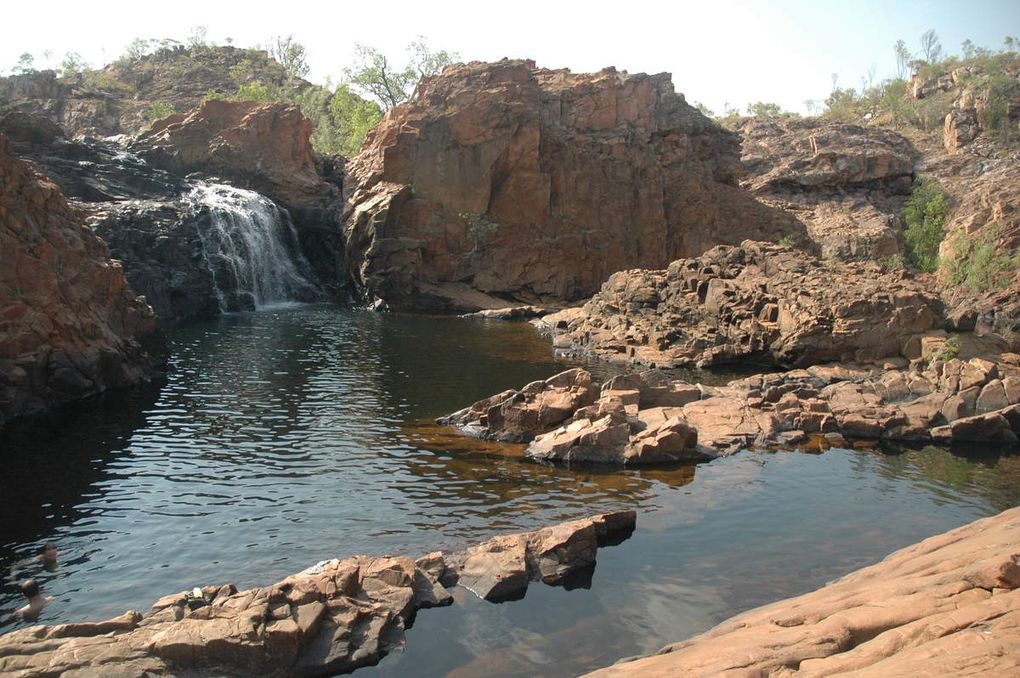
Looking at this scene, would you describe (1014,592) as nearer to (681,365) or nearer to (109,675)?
(109,675)

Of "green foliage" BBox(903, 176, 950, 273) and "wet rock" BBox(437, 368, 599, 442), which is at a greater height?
"green foliage" BBox(903, 176, 950, 273)

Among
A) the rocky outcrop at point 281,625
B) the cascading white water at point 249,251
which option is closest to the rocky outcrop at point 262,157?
the cascading white water at point 249,251

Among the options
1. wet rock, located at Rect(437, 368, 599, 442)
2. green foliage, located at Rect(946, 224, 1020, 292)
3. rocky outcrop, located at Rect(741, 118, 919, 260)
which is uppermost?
rocky outcrop, located at Rect(741, 118, 919, 260)

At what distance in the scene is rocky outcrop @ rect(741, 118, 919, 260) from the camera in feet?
198

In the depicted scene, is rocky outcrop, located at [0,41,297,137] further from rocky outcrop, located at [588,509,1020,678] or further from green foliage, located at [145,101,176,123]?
rocky outcrop, located at [588,509,1020,678]

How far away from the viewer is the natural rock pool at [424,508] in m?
11.9

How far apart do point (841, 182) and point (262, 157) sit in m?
46.4

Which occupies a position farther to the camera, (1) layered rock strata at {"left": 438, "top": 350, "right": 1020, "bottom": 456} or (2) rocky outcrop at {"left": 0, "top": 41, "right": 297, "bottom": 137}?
(2) rocky outcrop at {"left": 0, "top": 41, "right": 297, "bottom": 137}

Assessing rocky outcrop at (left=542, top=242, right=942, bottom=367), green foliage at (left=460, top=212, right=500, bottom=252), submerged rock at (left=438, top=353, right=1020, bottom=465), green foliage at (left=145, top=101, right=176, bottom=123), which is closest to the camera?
submerged rock at (left=438, top=353, right=1020, bottom=465)

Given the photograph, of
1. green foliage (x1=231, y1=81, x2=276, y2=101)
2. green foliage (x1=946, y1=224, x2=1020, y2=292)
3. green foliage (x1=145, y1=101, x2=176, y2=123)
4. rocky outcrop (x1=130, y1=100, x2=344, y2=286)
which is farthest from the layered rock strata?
green foliage (x1=145, y1=101, x2=176, y2=123)

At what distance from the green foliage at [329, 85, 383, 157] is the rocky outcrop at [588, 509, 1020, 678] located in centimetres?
7247

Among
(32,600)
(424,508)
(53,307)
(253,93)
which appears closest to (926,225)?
(424,508)

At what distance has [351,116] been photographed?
82.1 meters

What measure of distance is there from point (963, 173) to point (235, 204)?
188ft
